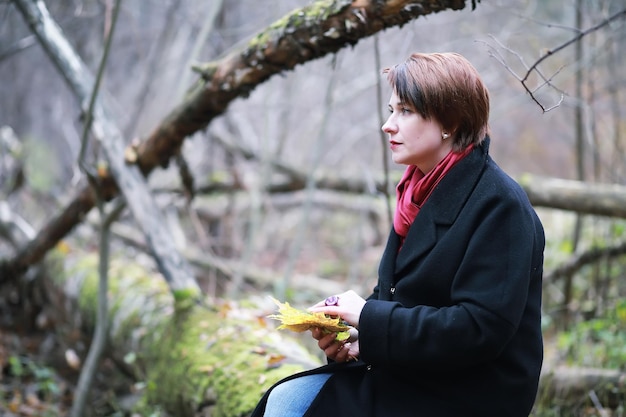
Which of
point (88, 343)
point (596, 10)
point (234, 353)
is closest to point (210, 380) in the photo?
point (234, 353)

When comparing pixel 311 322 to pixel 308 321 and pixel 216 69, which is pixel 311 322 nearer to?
pixel 308 321

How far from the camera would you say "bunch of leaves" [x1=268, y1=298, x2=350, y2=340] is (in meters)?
2.03

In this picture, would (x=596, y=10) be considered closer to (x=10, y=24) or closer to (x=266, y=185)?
(x=266, y=185)

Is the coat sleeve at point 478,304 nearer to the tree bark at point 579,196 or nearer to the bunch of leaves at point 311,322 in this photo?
the bunch of leaves at point 311,322

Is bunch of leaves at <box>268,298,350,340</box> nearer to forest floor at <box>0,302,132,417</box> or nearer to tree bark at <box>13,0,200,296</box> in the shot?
tree bark at <box>13,0,200,296</box>

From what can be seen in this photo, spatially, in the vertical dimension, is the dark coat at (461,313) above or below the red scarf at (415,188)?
below

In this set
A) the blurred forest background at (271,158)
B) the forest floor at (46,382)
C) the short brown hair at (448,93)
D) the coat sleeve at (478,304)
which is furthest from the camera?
the blurred forest background at (271,158)

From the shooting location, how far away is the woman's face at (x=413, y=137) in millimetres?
1966

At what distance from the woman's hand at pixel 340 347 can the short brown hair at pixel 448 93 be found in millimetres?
Answer: 785

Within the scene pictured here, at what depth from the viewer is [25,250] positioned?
6371 millimetres

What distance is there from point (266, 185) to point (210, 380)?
13.4ft

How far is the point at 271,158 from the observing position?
7.17 metres

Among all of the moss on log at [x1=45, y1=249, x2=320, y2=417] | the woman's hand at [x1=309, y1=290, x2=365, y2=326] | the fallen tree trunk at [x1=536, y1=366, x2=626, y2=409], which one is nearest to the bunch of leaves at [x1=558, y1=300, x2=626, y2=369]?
the fallen tree trunk at [x1=536, y1=366, x2=626, y2=409]

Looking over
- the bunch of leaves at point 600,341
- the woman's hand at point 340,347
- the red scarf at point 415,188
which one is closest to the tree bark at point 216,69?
the red scarf at point 415,188
